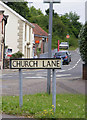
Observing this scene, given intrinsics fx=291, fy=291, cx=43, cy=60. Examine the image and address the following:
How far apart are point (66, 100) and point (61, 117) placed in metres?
3.16

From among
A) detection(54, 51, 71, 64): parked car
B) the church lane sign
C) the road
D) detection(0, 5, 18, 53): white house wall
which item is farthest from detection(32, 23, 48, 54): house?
the church lane sign

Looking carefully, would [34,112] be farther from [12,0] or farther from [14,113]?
[12,0]

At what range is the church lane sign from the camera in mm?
6798

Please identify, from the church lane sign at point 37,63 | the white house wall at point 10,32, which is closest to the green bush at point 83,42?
the white house wall at point 10,32

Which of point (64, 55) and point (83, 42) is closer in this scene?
point (83, 42)

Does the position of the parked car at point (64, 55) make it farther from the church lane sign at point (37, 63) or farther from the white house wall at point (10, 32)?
the church lane sign at point (37, 63)

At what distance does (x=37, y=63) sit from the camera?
6902mm

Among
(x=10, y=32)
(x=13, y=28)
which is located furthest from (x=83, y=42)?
(x=10, y=32)

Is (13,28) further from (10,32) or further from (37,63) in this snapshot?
(37,63)

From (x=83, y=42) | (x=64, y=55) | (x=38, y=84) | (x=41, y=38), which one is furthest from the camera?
(x=64, y=55)

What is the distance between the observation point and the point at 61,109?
307 inches

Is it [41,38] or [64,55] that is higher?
[41,38]

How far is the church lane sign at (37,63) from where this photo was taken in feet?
22.3

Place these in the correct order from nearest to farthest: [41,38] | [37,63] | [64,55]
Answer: [37,63]
[41,38]
[64,55]
